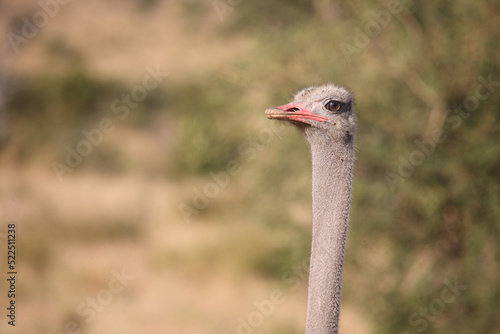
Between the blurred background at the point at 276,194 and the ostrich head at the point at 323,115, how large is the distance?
194 cm

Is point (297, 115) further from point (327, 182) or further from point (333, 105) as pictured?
point (327, 182)

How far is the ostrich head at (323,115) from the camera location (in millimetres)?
3174

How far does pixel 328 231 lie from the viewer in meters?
3.02

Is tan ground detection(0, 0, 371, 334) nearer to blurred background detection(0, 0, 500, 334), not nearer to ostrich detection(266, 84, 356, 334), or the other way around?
blurred background detection(0, 0, 500, 334)

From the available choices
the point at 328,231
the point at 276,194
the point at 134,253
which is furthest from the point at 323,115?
the point at 134,253

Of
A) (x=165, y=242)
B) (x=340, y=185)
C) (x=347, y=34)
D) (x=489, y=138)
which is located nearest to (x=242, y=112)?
(x=347, y=34)

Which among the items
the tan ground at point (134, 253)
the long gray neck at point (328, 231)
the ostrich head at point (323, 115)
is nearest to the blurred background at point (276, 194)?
the tan ground at point (134, 253)

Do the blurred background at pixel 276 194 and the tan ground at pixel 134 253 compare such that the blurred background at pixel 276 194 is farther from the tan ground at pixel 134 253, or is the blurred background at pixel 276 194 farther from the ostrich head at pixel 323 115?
the ostrich head at pixel 323 115

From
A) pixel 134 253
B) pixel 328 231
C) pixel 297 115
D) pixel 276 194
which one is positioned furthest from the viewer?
pixel 134 253

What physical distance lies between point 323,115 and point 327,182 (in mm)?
301

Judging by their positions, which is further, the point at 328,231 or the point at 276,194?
the point at 276,194

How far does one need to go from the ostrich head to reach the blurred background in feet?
6.37

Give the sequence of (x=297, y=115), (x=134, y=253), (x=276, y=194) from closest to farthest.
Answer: (x=297, y=115)
(x=276, y=194)
(x=134, y=253)

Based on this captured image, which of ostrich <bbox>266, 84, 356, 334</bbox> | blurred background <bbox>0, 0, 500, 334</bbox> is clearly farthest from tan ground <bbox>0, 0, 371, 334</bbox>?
ostrich <bbox>266, 84, 356, 334</bbox>
